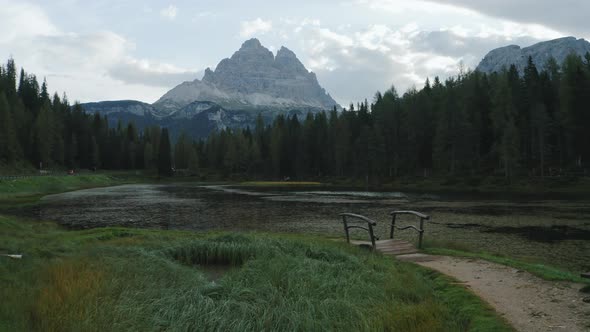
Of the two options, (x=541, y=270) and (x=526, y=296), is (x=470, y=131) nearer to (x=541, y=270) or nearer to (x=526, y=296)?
(x=541, y=270)

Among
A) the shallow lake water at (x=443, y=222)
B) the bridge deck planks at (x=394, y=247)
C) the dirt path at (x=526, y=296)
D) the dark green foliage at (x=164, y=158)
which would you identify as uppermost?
the dark green foliage at (x=164, y=158)

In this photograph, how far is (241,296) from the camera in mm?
11344

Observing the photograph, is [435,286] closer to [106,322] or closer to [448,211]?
[106,322]

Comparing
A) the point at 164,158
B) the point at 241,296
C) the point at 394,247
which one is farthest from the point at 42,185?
the point at 241,296

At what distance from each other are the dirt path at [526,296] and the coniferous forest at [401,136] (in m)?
73.3

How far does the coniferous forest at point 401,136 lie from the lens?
82.8 meters

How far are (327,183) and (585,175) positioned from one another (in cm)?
6499

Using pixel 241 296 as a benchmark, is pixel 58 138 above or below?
above

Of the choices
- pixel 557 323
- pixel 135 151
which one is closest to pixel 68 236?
pixel 557 323

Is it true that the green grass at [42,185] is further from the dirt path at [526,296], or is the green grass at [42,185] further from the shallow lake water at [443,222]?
the dirt path at [526,296]

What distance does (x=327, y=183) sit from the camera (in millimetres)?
123375

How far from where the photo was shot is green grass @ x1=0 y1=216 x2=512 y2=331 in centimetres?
931

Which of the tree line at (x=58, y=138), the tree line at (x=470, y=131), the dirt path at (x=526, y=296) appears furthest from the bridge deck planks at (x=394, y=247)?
the tree line at (x=58, y=138)

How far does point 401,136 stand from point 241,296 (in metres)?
106
